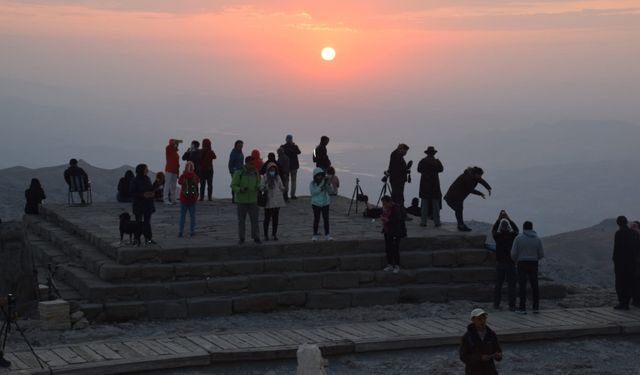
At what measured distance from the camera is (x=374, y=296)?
18.8 meters

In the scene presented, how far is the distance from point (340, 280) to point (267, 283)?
4.62ft

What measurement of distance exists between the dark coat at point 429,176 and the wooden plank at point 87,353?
9.12 m

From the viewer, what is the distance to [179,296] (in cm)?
1795

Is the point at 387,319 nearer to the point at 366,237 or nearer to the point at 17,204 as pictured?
the point at 366,237

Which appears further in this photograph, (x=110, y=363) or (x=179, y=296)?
(x=179, y=296)

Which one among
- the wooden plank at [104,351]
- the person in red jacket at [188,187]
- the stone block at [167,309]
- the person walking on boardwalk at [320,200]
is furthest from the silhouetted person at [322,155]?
the wooden plank at [104,351]

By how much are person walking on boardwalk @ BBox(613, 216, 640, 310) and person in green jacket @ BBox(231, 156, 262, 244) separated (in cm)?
648

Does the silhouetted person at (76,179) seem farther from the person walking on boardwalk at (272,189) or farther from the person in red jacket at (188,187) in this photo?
the person walking on boardwalk at (272,189)

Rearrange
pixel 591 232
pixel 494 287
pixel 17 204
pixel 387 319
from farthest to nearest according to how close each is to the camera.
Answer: pixel 591 232, pixel 17 204, pixel 494 287, pixel 387 319

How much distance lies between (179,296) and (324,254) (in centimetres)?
304

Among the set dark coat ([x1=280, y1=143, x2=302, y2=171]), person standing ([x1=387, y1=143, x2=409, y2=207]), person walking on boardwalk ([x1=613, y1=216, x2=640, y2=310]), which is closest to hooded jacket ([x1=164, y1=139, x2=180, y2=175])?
dark coat ([x1=280, y1=143, x2=302, y2=171])

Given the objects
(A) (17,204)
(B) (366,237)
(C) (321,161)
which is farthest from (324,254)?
(A) (17,204)

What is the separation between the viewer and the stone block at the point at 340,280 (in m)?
18.9

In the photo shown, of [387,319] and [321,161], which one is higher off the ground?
[321,161]
